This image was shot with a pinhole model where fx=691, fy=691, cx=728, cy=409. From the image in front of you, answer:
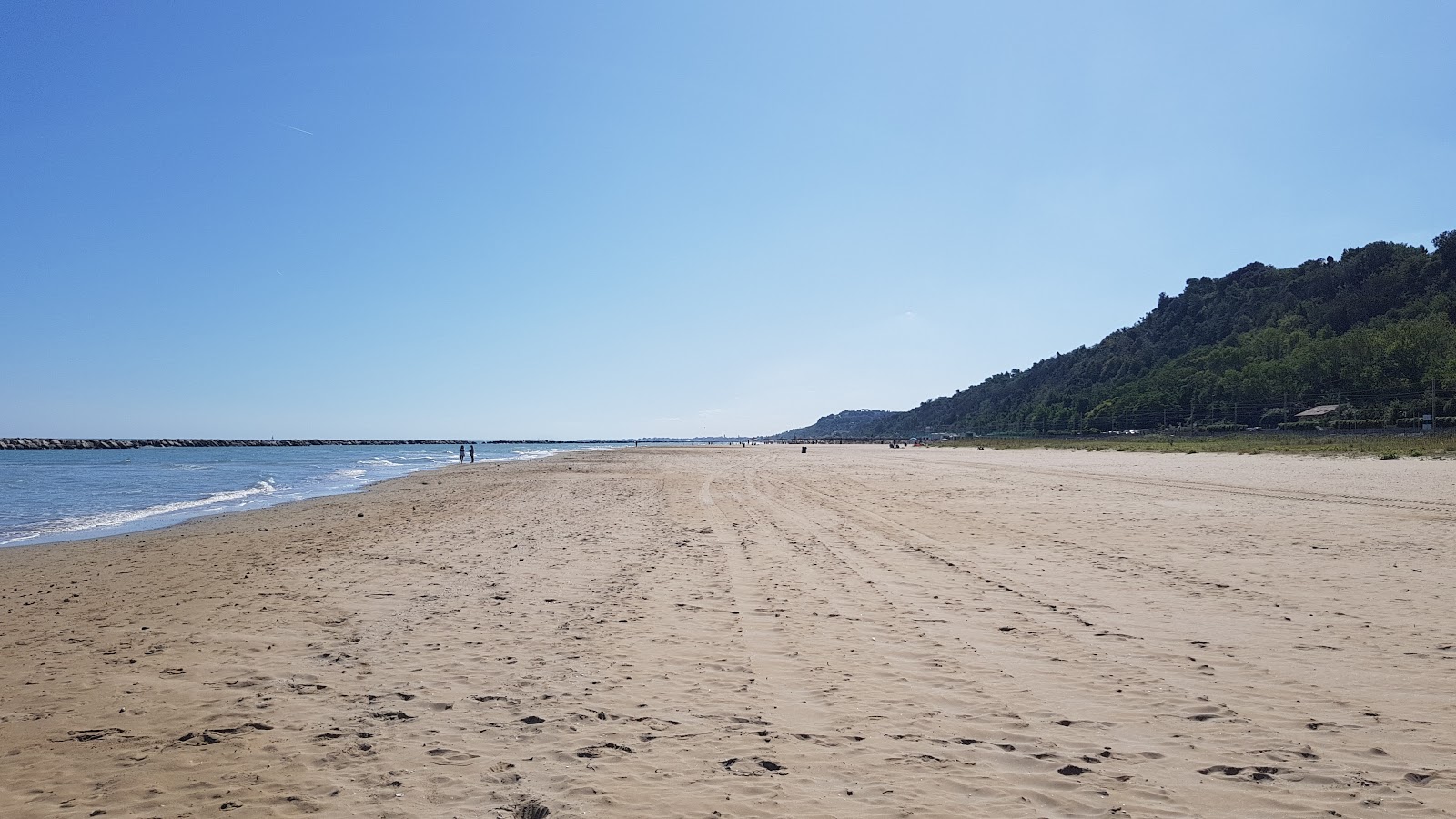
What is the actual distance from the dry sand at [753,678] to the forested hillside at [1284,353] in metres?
64.5

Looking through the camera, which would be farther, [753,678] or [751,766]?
[753,678]

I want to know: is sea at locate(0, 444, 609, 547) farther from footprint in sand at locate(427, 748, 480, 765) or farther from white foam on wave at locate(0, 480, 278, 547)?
footprint in sand at locate(427, 748, 480, 765)

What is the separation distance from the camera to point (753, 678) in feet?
17.8

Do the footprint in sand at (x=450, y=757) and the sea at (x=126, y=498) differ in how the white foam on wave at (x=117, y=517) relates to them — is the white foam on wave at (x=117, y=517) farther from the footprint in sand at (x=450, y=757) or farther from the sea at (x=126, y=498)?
the footprint in sand at (x=450, y=757)

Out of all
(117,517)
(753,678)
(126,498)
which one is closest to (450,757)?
(753,678)

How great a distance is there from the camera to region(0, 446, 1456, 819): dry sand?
3725 millimetres

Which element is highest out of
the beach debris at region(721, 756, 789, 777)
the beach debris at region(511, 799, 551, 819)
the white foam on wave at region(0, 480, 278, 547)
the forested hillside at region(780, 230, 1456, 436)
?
the forested hillside at region(780, 230, 1456, 436)

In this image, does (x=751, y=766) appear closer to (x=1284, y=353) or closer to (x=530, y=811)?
(x=530, y=811)

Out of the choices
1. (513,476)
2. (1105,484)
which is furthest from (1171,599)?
(513,476)

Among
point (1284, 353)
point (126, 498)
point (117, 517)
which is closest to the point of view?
point (117, 517)

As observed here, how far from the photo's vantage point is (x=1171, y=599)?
24.7 ft

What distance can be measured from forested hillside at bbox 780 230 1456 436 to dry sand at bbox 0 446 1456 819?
64453 millimetres

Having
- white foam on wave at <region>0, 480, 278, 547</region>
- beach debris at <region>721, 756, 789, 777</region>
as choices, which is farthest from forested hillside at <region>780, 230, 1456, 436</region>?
white foam on wave at <region>0, 480, 278, 547</region>

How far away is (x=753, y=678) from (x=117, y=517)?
22.8m
